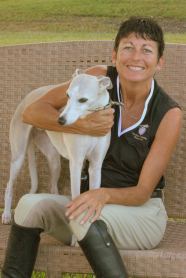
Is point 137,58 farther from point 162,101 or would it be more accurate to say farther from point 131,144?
point 131,144

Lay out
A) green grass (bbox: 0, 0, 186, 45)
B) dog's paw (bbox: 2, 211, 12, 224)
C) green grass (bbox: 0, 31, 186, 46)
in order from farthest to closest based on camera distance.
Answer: green grass (bbox: 0, 0, 186, 45), green grass (bbox: 0, 31, 186, 46), dog's paw (bbox: 2, 211, 12, 224)

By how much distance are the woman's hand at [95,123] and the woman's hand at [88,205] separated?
0.92 feet

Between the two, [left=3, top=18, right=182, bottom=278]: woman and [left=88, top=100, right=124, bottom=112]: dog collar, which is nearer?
[left=3, top=18, right=182, bottom=278]: woman

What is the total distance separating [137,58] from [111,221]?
67 centimetres

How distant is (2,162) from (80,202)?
0.98 m

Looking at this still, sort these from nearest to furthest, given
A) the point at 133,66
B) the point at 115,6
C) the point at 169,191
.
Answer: the point at 133,66, the point at 169,191, the point at 115,6

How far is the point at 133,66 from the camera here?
2.78 metres

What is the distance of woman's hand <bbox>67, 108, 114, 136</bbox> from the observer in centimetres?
279

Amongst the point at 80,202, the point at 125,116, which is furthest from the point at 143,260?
the point at 125,116

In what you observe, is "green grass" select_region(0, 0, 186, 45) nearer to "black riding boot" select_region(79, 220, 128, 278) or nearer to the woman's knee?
the woman's knee

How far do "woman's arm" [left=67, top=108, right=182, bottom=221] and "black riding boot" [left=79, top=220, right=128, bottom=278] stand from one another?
133 millimetres

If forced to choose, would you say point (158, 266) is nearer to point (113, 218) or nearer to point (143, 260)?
point (143, 260)

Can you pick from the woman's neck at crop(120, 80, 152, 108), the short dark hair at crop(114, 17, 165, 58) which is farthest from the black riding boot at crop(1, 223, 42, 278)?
the short dark hair at crop(114, 17, 165, 58)

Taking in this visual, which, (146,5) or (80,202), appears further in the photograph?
(146,5)
